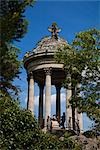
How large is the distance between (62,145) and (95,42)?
9811 millimetres

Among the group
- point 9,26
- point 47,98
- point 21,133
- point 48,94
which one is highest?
point 48,94

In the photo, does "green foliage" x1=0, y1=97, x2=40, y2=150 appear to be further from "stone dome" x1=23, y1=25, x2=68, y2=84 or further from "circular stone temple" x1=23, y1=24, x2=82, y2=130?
"stone dome" x1=23, y1=25, x2=68, y2=84

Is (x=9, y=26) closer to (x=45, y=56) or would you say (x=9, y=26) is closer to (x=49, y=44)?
(x=45, y=56)

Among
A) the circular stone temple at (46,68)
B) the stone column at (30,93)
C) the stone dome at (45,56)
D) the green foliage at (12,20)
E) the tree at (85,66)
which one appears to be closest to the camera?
the green foliage at (12,20)

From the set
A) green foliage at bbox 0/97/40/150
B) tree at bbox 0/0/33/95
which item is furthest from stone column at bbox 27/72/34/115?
tree at bbox 0/0/33/95

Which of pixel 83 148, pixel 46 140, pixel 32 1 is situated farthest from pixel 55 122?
pixel 32 1

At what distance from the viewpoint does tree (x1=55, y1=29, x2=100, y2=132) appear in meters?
34.9

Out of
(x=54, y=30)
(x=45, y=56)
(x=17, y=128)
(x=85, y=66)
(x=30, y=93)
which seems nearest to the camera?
(x=17, y=128)

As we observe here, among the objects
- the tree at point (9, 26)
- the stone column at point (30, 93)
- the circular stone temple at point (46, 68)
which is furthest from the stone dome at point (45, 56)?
the tree at point (9, 26)

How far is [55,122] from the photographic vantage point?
160 ft

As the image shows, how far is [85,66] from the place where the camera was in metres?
36.6

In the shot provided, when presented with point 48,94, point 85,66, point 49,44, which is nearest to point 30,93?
point 48,94

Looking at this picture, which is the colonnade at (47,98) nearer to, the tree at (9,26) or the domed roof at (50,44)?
the domed roof at (50,44)

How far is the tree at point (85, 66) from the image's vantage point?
34.9 metres
